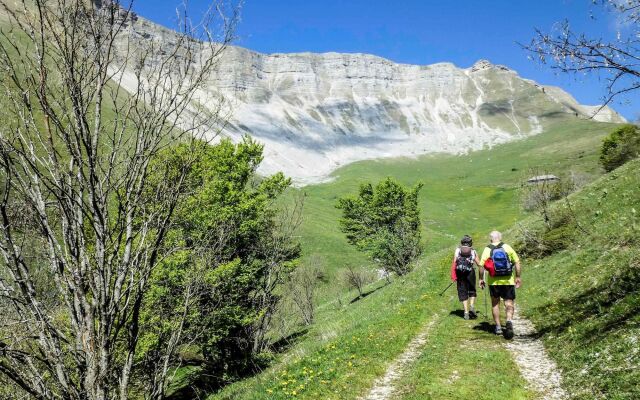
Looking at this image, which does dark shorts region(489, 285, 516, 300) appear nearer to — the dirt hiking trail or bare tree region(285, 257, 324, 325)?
the dirt hiking trail

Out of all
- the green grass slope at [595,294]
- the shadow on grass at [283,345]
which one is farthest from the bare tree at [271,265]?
the green grass slope at [595,294]

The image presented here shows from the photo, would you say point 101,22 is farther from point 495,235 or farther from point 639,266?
point 639,266

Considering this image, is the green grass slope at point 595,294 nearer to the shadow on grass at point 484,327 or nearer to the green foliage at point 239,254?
the shadow on grass at point 484,327

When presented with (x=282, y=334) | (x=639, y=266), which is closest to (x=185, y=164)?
(x=639, y=266)

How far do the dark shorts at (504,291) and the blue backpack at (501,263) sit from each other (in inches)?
18.0

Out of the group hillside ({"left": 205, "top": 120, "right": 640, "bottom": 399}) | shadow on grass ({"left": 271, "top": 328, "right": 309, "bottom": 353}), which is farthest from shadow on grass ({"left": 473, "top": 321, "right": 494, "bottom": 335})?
shadow on grass ({"left": 271, "top": 328, "right": 309, "bottom": 353})

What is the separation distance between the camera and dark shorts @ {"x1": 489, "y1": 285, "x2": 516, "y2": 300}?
14125 millimetres

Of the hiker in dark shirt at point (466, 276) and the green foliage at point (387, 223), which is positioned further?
the green foliage at point (387, 223)

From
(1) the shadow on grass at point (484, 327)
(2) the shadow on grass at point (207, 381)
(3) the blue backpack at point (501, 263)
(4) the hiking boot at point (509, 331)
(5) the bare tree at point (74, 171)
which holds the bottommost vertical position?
(2) the shadow on grass at point (207, 381)

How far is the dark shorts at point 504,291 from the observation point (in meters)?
14.1

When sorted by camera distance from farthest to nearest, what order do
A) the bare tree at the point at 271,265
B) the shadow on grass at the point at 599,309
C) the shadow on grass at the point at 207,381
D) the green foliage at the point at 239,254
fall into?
the bare tree at the point at 271,265 < the shadow on grass at the point at 207,381 < the green foliage at the point at 239,254 < the shadow on grass at the point at 599,309

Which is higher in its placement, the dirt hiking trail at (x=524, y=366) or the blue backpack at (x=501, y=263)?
the blue backpack at (x=501, y=263)

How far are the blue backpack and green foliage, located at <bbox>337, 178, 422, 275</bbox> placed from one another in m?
30.5

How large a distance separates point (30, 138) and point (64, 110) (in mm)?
605
